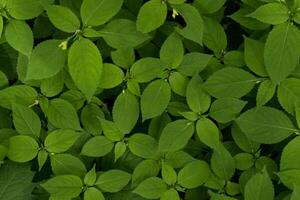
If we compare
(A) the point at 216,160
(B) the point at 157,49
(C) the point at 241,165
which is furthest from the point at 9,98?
(C) the point at 241,165

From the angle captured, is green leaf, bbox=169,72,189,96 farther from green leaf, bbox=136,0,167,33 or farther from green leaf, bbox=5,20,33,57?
green leaf, bbox=5,20,33,57

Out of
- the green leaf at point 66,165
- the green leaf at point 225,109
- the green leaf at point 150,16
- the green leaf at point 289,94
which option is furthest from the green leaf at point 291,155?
the green leaf at point 66,165

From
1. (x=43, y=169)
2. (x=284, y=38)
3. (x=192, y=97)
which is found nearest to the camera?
(x=284, y=38)

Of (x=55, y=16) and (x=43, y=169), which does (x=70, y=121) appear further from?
(x=55, y=16)

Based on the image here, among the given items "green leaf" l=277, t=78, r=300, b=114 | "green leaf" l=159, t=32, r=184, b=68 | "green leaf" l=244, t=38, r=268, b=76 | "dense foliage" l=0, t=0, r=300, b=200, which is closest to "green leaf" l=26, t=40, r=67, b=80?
"dense foliage" l=0, t=0, r=300, b=200

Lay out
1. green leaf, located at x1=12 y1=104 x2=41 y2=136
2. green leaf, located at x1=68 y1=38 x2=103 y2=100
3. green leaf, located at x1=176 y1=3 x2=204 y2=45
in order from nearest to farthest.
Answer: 1. green leaf, located at x1=68 y1=38 x2=103 y2=100
2. green leaf, located at x1=176 y1=3 x2=204 y2=45
3. green leaf, located at x1=12 y1=104 x2=41 y2=136

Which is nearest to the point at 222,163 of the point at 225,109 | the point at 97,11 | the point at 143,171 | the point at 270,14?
the point at 225,109

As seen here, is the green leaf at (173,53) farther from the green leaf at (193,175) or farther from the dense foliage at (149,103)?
the green leaf at (193,175)
